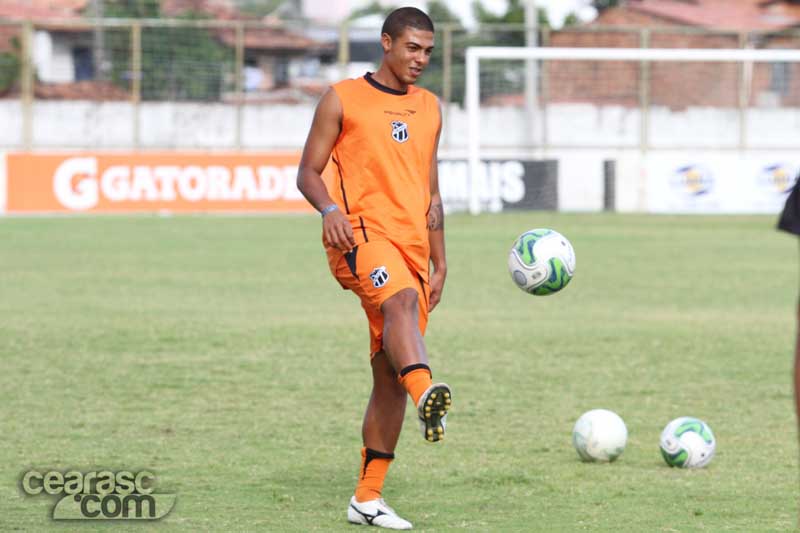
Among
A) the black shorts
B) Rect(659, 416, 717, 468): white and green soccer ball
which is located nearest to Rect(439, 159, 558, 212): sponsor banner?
Rect(659, 416, 717, 468): white and green soccer ball

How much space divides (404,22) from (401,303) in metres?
1.22

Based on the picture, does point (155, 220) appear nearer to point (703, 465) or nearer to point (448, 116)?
point (448, 116)

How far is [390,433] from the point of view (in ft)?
20.3

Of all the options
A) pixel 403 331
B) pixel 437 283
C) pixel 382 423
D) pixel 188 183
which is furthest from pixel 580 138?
pixel 403 331

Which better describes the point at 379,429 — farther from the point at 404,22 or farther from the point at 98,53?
the point at 98,53

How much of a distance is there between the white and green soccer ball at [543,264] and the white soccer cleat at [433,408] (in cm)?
137

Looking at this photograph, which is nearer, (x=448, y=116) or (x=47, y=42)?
(x=448, y=116)

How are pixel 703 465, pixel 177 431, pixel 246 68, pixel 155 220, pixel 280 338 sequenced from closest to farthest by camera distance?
1. pixel 703 465
2. pixel 177 431
3. pixel 280 338
4. pixel 155 220
5. pixel 246 68

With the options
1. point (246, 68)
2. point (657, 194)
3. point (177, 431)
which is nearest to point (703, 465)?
point (177, 431)

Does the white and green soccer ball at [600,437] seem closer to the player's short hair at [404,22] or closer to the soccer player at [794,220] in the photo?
the player's short hair at [404,22]

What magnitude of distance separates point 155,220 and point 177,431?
70.9 feet

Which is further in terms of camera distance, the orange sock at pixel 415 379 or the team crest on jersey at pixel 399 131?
the team crest on jersey at pixel 399 131

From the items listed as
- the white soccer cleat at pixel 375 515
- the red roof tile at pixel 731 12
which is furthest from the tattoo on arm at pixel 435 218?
the red roof tile at pixel 731 12

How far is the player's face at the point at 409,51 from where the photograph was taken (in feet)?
19.9
